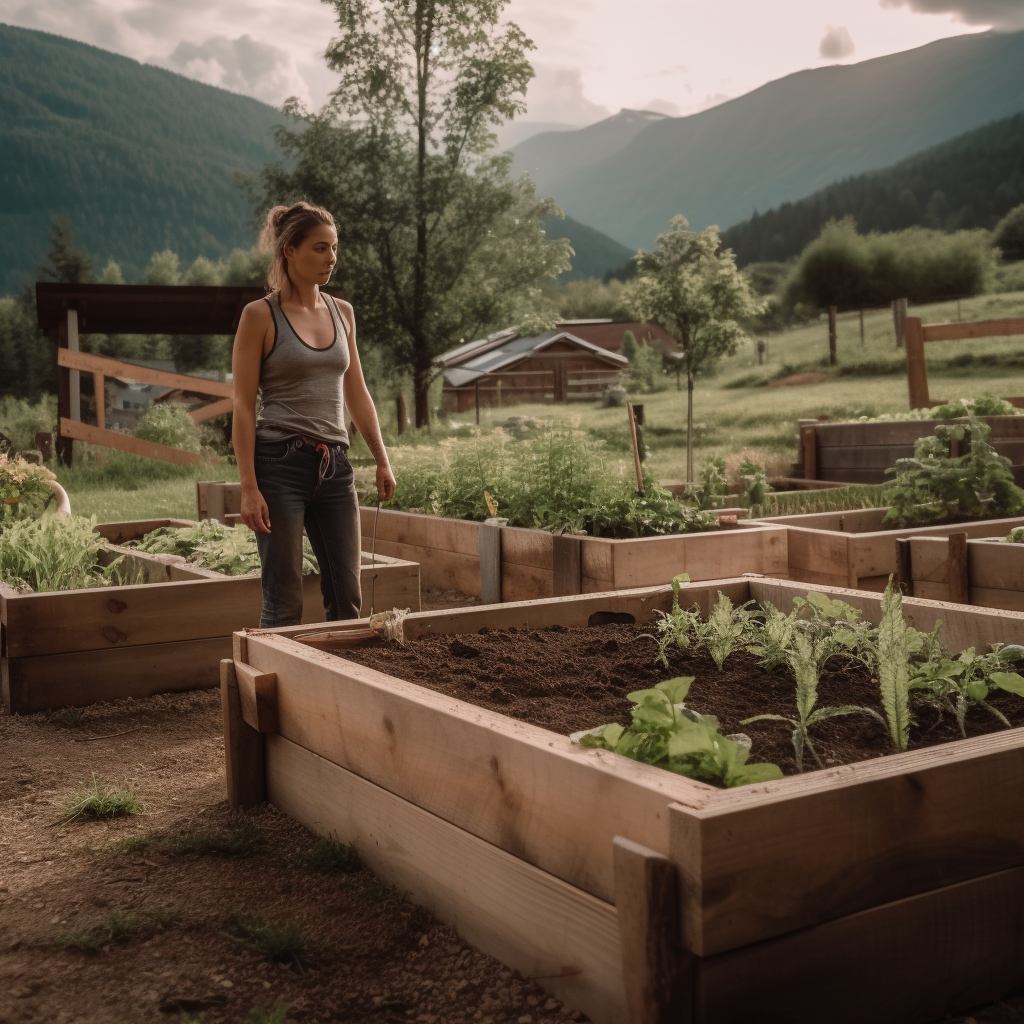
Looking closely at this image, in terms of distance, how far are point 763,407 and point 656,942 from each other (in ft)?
84.6

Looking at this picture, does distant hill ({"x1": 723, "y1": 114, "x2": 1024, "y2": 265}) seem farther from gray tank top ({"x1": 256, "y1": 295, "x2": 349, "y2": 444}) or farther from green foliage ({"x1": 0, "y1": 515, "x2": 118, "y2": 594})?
gray tank top ({"x1": 256, "y1": 295, "x2": 349, "y2": 444})

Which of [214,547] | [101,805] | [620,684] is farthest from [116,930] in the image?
[214,547]

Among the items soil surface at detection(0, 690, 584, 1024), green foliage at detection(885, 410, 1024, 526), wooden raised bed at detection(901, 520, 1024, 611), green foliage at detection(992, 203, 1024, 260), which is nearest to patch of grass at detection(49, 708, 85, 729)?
soil surface at detection(0, 690, 584, 1024)

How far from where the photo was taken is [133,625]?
15.9ft

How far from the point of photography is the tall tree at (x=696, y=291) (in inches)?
530

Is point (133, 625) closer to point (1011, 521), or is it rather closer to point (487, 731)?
point (487, 731)

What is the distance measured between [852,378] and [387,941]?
106 feet

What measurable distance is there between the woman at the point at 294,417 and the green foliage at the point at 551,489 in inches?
87.7

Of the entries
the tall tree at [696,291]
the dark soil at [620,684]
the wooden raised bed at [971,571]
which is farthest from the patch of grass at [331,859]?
the tall tree at [696,291]

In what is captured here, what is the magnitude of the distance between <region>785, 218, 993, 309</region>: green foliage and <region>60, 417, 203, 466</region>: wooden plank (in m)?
44.5

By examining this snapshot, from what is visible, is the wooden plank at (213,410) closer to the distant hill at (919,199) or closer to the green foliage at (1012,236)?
the green foliage at (1012,236)

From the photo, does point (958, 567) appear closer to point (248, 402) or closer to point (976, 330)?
point (248, 402)

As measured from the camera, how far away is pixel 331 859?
287 cm

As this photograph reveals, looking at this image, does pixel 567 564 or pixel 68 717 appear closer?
pixel 68 717
